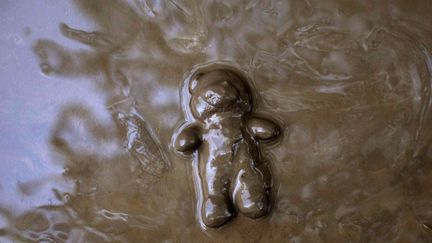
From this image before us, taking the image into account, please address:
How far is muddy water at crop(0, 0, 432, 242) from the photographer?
1040 millimetres

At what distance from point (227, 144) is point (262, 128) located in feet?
0.26

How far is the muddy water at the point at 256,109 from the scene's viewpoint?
104 cm

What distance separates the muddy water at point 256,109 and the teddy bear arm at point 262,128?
1.4 inches

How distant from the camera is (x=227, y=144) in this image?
3.32 feet

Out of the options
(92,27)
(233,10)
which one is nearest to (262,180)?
(233,10)

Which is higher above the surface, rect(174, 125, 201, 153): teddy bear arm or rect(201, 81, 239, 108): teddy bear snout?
rect(201, 81, 239, 108): teddy bear snout

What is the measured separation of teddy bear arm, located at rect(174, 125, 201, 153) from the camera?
1.02 metres

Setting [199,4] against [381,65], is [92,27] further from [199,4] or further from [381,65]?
[381,65]

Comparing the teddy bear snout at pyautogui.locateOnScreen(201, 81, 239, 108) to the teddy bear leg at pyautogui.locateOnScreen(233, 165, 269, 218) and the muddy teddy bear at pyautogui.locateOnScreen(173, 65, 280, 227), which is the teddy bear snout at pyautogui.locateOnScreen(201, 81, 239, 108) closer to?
the muddy teddy bear at pyautogui.locateOnScreen(173, 65, 280, 227)

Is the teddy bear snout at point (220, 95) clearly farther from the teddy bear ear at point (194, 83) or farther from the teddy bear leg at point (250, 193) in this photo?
the teddy bear leg at point (250, 193)

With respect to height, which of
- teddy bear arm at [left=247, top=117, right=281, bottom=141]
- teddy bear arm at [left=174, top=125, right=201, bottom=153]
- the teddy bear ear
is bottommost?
teddy bear arm at [left=174, top=125, right=201, bottom=153]

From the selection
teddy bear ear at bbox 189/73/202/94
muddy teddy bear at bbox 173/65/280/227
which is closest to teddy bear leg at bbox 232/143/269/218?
muddy teddy bear at bbox 173/65/280/227

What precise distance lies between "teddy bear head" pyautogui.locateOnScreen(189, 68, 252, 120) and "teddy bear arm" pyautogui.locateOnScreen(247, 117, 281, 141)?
0.03 m

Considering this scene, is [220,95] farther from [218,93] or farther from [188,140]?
[188,140]
